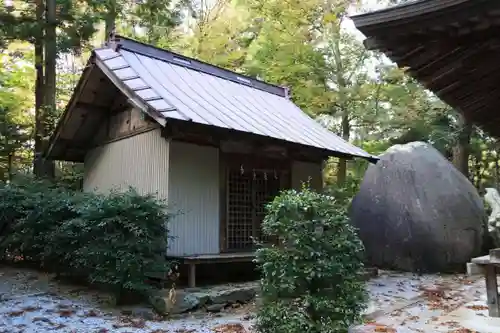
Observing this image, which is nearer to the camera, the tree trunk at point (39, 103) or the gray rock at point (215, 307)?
the gray rock at point (215, 307)

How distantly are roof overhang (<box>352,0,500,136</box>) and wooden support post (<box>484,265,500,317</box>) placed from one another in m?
3.07

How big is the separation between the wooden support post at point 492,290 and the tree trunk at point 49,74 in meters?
10.2

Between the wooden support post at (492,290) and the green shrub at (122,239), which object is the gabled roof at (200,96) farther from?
the wooden support post at (492,290)

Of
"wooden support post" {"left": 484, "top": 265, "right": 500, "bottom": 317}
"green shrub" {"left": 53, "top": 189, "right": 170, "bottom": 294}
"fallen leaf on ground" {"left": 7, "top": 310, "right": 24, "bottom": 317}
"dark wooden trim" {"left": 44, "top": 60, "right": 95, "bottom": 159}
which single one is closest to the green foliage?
"green shrub" {"left": 53, "top": 189, "right": 170, "bottom": 294}

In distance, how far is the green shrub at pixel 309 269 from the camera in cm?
→ 517

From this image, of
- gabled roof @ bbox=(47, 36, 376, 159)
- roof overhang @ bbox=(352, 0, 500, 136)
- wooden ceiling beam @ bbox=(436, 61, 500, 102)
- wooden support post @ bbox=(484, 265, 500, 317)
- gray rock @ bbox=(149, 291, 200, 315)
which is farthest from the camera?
gabled roof @ bbox=(47, 36, 376, 159)

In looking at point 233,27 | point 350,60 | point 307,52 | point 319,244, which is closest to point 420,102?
point 350,60

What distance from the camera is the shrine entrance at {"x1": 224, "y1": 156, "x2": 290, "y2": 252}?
9.44m

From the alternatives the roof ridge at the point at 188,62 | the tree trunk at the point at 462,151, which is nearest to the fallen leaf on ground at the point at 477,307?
the roof ridge at the point at 188,62

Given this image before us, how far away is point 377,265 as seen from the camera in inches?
496

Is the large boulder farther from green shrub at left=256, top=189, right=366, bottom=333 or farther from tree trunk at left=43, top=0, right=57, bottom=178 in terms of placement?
tree trunk at left=43, top=0, right=57, bottom=178

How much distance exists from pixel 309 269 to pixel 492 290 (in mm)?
2638

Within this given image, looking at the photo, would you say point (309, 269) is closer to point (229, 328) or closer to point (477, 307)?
point (229, 328)

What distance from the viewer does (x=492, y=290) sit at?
602cm
